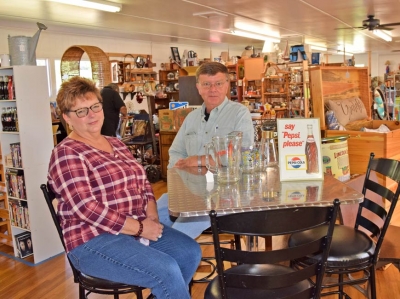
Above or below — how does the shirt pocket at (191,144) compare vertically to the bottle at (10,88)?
below

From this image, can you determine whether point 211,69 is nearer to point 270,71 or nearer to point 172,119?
point 172,119

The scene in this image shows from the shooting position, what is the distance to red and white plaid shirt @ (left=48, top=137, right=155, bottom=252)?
5.94 feet

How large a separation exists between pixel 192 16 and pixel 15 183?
521 cm

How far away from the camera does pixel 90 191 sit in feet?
6.04

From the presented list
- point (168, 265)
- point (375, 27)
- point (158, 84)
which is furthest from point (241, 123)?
point (158, 84)

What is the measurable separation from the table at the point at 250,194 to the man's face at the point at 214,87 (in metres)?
0.82

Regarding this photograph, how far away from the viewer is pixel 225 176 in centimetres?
204

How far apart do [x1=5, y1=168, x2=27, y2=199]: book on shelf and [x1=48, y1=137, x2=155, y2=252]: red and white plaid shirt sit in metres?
1.95

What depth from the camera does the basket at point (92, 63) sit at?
5.43 meters

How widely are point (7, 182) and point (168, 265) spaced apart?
2655 millimetres

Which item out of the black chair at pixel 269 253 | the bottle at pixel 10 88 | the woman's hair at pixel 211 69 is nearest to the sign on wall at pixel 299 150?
the black chair at pixel 269 253

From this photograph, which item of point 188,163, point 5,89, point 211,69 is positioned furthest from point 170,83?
point 188,163

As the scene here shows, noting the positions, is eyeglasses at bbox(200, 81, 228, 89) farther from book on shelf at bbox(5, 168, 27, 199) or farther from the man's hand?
book on shelf at bbox(5, 168, 27, 199)

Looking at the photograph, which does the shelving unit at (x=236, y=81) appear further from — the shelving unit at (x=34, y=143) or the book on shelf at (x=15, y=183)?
the book on shelf at (x=15, y=183)
